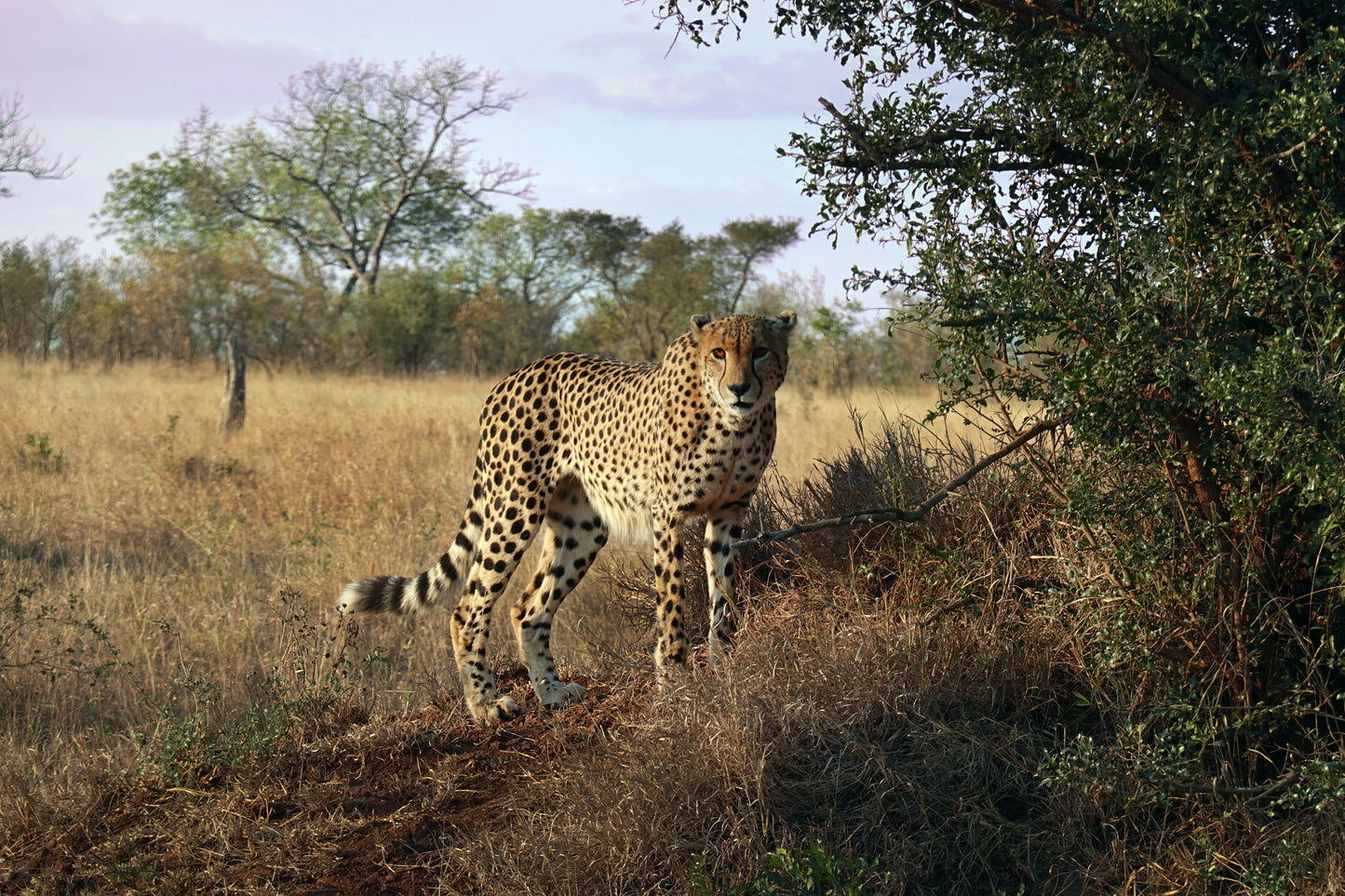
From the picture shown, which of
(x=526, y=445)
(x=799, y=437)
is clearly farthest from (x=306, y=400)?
(x=526, y=445)

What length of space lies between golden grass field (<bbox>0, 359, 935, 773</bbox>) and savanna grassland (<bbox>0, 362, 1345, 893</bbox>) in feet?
0.14

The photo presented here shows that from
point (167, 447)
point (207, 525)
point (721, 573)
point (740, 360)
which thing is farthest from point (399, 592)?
point (167, 447)

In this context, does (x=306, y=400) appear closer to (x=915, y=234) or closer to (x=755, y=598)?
(x=755, y=598)

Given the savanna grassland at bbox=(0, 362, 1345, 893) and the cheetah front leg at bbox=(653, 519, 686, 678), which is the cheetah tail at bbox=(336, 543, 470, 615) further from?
the cheetah front leg at bbox=(653, 519, 686, 678)

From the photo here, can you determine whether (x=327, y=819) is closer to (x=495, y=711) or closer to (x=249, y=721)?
(x=249, y=721)

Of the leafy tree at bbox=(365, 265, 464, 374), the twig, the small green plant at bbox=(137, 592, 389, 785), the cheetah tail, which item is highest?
the leafy tree at bbox=(365, 265, 464, 374)

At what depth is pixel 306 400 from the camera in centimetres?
1272

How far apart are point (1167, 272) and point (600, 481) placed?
7.53 ft

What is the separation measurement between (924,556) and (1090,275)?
3.93 feet

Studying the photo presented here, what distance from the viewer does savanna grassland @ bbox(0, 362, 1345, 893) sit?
242 cm

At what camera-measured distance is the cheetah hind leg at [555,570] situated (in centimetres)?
419

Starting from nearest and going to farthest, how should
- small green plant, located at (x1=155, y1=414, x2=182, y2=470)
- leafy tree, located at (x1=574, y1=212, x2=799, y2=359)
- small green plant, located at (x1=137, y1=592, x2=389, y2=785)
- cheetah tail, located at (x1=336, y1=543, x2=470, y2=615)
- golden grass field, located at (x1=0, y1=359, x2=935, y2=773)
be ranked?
small green plant, located at (x1=137, y1=592, x2=389, y2=785), cheetah tail, located at (x1=336, y1=543, x2=470, y2=615), golden grass field, located at (x1=0, y1=359, x2=935, y2=773), small green plant, located at (x1=155, y1=414, x2=182, y2=470), leafy tree, located at (x1=574, y1=212, x2=799, y2=359)

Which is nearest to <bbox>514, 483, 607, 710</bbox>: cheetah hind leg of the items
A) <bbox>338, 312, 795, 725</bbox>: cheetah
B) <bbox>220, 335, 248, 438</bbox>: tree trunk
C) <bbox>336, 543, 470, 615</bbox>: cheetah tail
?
<bbox>338, 312, 795, 725</bbox>: cheetah

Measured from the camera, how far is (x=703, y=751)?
2.61 m
